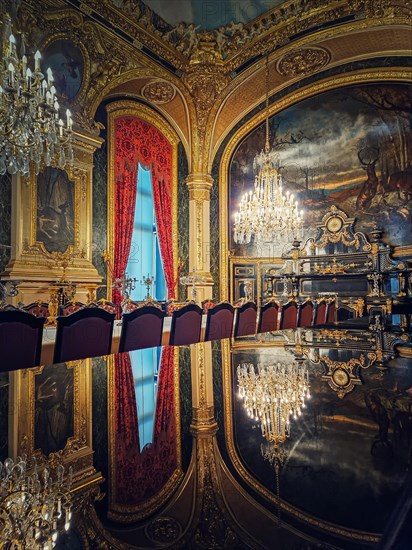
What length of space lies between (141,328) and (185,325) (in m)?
0.65

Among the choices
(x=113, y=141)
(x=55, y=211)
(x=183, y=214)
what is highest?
(x=113, y=141)

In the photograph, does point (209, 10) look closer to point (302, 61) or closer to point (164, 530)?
point (302, 61)

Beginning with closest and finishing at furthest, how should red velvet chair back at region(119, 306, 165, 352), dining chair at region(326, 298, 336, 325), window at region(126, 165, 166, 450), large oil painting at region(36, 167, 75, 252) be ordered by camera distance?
red velvet chair back at region(119, 306, 165, 352), large oil painting at region(36, 167, 75, 252), dining chair at region(326, 298, 336, 325), window at region(126, 165, 166, 450)

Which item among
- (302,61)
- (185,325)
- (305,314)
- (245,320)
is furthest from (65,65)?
(305,314)

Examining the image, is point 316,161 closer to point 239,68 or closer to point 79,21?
point 239,68

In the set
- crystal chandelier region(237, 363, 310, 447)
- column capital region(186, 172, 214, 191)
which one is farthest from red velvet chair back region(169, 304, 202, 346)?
column capital region(186, 172, 214, 191)

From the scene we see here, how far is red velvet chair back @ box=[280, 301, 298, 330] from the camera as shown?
5629mm

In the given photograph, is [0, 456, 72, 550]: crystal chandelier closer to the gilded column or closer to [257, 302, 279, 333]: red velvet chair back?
[257, 302, 279, 333]: red velvet chair back

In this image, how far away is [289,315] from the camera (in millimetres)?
5844

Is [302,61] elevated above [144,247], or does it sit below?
above

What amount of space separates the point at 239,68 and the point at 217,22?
1.18 metres

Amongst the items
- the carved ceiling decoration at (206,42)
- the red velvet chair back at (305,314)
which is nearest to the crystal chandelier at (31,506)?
the red velvet chair back at (305,314)

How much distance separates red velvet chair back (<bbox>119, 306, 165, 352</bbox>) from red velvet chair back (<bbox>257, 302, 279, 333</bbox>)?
63.3 inches

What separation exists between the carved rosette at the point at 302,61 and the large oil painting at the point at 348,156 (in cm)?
74
